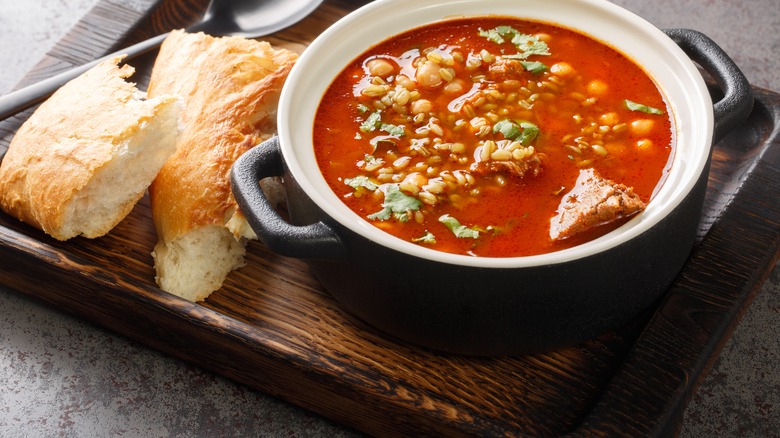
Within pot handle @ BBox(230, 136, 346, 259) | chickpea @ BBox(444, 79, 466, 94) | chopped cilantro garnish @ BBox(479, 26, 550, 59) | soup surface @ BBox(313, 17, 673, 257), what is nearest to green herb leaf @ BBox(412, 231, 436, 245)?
soup surface @ BBox(313, 17, 673, 257)

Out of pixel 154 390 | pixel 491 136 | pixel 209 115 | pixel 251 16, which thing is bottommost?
pixel 154 390

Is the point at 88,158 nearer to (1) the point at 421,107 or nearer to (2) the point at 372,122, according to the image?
(2) the point at 372,122

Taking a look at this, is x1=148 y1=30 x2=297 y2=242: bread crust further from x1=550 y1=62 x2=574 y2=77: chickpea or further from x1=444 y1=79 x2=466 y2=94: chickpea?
x1=550 y1=62 x2=574 y2=77: chickpea

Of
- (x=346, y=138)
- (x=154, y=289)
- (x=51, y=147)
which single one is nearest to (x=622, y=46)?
(x=346, y=138)

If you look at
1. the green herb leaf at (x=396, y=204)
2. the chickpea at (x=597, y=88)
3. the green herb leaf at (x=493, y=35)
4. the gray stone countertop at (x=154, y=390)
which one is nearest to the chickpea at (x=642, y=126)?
the chickpea at (x=597, y=88)

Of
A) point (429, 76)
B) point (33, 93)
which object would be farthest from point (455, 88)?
point (33, 93)

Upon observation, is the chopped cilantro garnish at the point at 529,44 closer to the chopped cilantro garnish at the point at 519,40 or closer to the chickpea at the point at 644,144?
the chopped cilantro garnish at the point at 519,40
